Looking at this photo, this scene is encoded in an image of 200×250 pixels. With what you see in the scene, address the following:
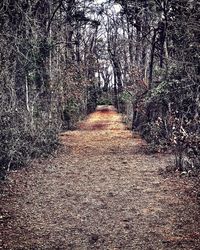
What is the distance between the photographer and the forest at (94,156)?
22.5 ft

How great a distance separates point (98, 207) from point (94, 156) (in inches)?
255

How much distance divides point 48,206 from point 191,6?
9.37 m

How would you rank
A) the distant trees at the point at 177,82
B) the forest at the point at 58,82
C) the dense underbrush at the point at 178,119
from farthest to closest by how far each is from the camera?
the distant trees at the point at 177,82 → the forest at the point at 58,82 → the dense underbrush at the point at 178,119

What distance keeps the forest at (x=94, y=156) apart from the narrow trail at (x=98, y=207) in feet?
0.06

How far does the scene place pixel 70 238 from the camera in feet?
21.3

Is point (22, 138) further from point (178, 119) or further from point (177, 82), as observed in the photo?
point (177, 82)

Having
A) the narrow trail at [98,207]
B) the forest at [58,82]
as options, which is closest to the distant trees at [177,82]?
the forest at [58,82]

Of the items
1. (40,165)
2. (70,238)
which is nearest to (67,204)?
(70,238)

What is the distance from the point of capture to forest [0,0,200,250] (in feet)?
22.5

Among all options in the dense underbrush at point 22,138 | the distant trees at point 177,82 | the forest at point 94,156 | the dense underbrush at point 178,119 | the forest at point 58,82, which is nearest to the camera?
the forest at point 94,156

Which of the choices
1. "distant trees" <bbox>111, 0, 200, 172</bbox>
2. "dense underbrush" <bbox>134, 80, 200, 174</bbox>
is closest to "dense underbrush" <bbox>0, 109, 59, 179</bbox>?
"dense underbrush" <bbox>134, 80, 200, 174</bbox>

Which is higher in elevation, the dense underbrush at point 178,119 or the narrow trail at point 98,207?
the dense underbrush at point 178,119

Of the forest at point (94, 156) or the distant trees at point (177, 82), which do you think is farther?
the distant trees at point (177, 82)

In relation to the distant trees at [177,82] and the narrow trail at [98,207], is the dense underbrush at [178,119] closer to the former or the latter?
the distant trees at [177,82]
